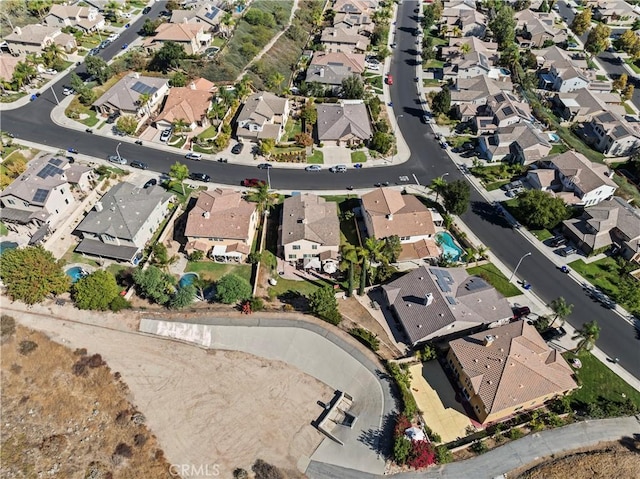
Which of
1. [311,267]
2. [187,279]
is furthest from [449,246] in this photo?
[187,279]

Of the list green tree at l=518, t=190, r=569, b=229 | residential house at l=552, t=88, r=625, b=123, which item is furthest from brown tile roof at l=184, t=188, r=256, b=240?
residential house at l=552, t=88, r=625, b=123

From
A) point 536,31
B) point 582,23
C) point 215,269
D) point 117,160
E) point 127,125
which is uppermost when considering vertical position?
point 582,23

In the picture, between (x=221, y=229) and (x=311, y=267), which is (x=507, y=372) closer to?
(x=311, y=267)

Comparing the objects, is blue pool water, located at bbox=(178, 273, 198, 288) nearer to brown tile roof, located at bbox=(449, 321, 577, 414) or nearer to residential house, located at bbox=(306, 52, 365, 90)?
brown tile roof, located at bbox=(449, 321, 577, 414)

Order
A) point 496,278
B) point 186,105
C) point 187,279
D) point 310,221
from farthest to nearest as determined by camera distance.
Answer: point 186,105 → point 310,221 → point 496,278 → point 187,279

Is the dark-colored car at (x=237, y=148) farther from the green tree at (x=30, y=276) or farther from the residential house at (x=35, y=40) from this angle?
the residential house at (x=35, y=40)

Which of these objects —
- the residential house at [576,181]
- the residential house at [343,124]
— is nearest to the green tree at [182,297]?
the residential house at [343,124]
